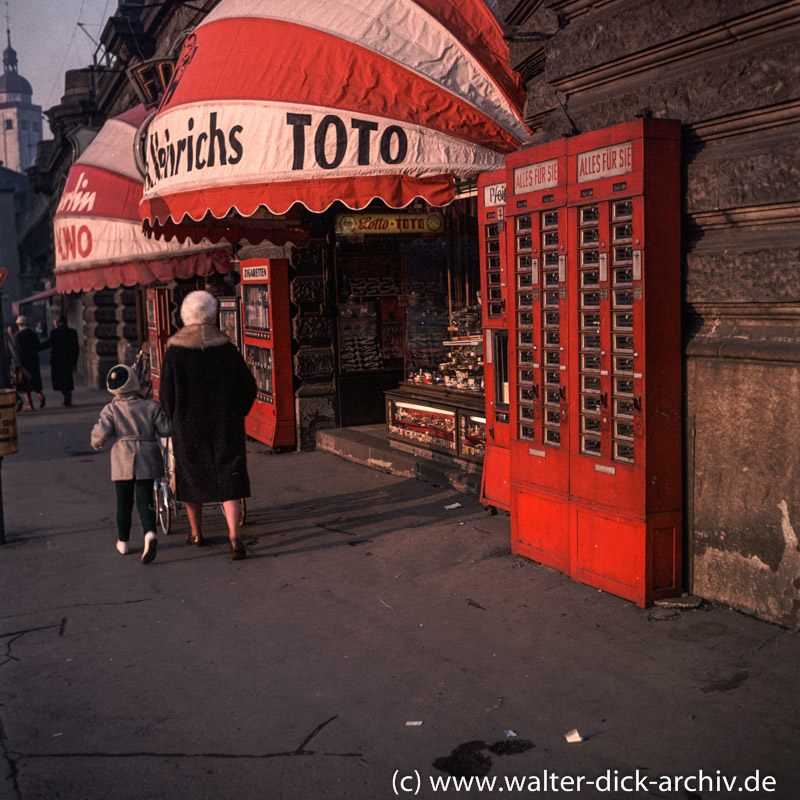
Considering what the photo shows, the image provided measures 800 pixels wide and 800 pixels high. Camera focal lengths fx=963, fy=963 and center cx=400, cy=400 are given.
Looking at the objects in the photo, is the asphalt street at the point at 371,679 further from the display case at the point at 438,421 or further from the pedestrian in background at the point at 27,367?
the pedestrian in background at the point at 27,367

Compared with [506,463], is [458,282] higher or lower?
higher

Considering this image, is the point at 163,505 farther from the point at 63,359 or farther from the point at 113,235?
the point at 63,359

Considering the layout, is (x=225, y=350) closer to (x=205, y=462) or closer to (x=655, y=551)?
(x=205, y=462)

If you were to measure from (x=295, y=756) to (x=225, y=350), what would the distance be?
11.6ft

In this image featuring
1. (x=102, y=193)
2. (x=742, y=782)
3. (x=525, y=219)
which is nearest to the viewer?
(x=742, y=782)

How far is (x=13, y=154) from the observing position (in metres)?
99.9

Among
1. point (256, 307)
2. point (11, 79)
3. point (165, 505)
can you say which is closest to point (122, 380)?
point (165, 505)

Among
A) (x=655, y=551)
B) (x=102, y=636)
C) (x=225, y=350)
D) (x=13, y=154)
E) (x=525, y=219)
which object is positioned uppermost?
(x=13, y=154)

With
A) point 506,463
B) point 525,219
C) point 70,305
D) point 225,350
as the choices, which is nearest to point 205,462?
point 225,350

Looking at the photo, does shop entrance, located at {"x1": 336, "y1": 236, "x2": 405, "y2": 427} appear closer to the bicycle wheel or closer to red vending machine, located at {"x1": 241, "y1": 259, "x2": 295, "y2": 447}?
red vending machine, located at {"x1": 241, "y1": 259, "x2": 295, "y2": 447}

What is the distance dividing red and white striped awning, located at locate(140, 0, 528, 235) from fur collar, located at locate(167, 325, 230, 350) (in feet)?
4.67

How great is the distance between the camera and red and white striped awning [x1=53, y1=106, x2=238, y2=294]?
12.6 m

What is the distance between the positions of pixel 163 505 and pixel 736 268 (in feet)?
15.4

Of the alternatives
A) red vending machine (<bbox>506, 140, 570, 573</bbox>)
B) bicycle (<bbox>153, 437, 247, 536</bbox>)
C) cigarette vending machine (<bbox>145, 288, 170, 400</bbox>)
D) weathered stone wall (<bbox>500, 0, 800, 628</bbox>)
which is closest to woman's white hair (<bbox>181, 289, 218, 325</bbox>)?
bicycle (<bbox>153, 437, 247, 536</bbox>)
